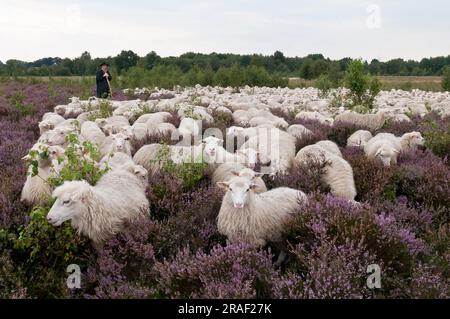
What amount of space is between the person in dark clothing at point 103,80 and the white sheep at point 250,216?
588 inches

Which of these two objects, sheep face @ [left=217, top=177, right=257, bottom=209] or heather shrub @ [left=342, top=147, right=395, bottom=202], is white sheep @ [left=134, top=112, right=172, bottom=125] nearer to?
heather shrub @ [left=342, top=147, right=395, bottom=202]

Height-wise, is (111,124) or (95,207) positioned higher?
(111,124)

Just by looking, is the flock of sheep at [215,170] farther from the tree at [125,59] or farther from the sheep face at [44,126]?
the tree at [125,59]

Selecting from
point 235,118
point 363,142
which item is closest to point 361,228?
point 363,142

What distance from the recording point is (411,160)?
26.1 ft

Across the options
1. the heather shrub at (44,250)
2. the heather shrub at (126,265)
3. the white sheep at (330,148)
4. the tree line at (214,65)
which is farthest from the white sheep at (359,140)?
the tree line at (214,65)

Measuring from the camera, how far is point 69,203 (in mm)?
4613

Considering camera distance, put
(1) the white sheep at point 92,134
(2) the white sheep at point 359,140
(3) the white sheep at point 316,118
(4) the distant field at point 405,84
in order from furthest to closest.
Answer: (4) the distant field at point 405,84 < (3) the white sheep at point 316,118 < (1) the white sheep at point 92,134 < (2) the white sheep at point 359,140

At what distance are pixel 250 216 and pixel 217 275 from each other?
3.88 ft

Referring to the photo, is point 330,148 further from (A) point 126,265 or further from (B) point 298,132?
(A) point 126,265

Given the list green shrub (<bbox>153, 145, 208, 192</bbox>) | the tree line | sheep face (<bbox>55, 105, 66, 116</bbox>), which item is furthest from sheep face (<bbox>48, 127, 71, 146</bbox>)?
the tree line

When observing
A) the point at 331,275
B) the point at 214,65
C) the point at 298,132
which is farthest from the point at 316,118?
the point at 214,65

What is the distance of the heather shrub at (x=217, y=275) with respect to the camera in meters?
3.70

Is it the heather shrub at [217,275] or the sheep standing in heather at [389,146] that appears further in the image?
the sheep standing in heather at [389,146]
